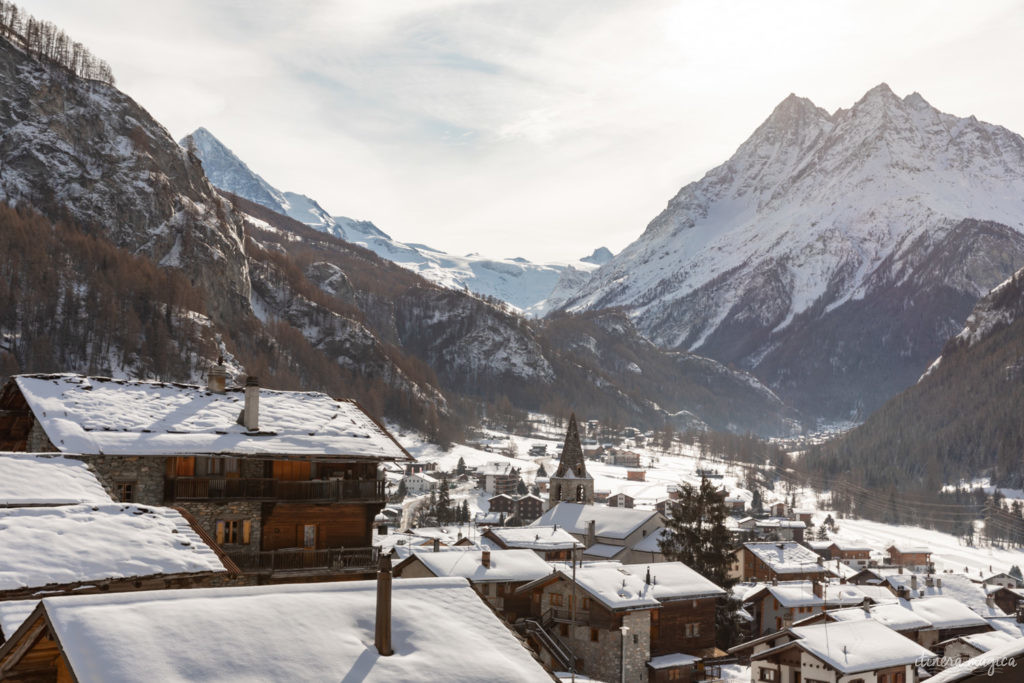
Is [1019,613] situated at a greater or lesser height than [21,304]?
lesser

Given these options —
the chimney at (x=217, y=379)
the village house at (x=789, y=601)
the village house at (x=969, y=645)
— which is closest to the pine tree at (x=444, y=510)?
the village house at (x=789, y=601)

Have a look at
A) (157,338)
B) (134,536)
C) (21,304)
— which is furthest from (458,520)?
(134,536)

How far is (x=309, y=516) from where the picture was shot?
40.3 meters

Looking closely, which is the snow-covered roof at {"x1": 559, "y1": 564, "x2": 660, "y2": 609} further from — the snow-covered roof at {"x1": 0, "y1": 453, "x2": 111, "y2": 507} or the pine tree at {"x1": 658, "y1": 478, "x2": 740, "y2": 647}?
the snow-covered roof at {"x1": 0, "y1": 453, "x2": 111, "y2": 507}

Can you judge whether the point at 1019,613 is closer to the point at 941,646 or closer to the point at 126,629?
the point at 941,646

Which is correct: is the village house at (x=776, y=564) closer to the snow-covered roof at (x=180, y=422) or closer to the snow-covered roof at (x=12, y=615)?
the snow-covered roof at (x=180, y=422)

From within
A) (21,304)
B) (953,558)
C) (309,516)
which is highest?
(21,304)

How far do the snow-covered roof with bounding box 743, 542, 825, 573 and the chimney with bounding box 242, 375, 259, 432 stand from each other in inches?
3690

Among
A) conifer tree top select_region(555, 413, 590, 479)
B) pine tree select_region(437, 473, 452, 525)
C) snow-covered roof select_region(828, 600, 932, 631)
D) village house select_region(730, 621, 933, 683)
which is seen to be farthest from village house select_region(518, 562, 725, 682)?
pine tree select_region(437, 473, 452, 525)

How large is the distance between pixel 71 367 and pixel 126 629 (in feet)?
557

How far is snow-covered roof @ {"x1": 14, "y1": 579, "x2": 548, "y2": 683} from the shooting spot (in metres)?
13.1

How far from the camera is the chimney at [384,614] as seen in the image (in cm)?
1528

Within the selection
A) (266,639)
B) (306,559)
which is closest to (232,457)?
(306,559)

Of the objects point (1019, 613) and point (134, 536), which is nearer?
point (134, 536)
